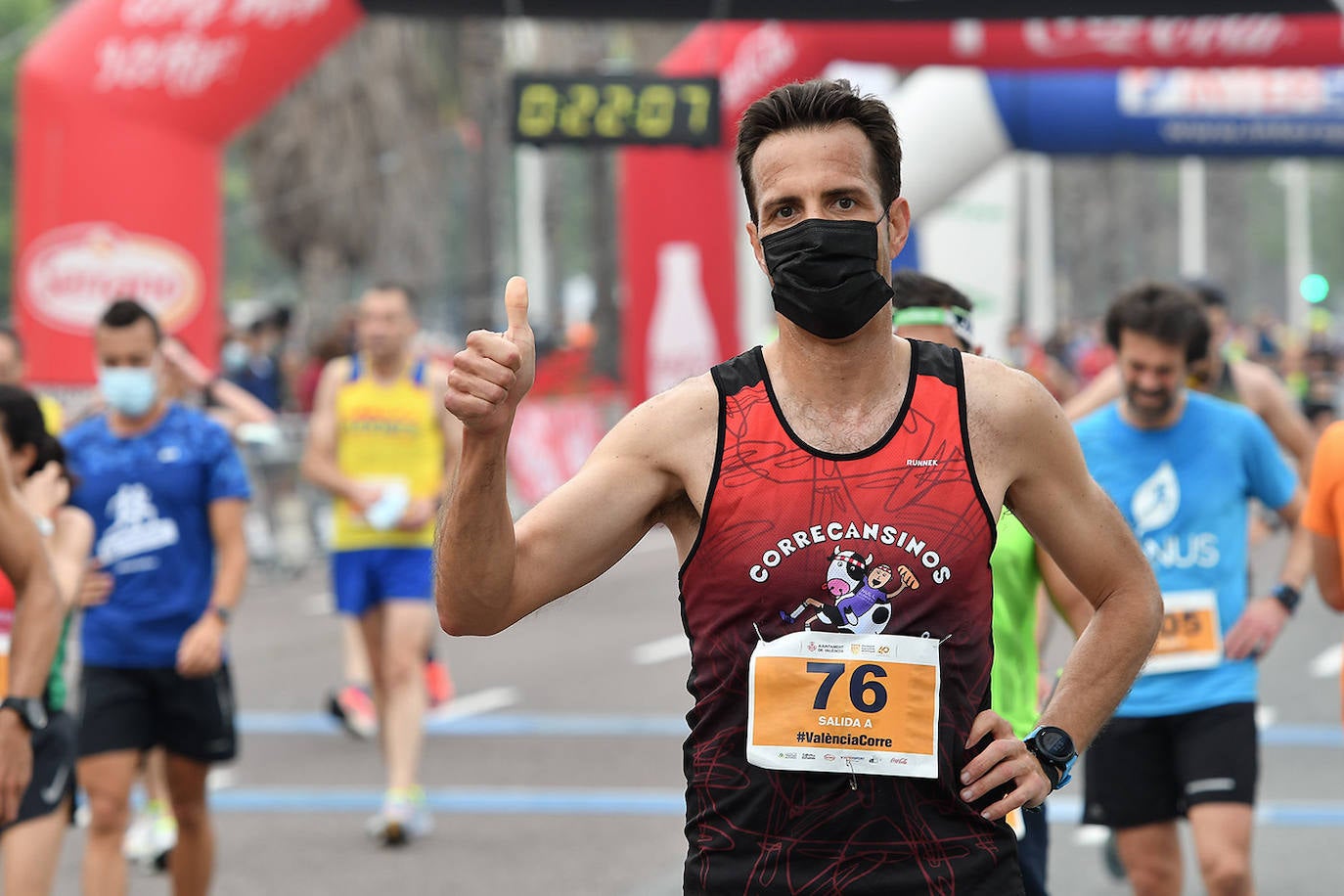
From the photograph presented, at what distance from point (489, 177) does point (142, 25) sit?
14146mm

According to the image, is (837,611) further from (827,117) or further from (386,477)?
(386,477)

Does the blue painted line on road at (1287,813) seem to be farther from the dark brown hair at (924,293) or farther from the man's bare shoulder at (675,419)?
the man's bare shoulder at (675,419)

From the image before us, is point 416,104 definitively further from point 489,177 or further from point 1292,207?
point 1292,207

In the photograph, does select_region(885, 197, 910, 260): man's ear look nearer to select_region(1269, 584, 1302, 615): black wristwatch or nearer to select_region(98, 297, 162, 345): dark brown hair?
select_region(1269, 584, 1302, 615): black wristwatch

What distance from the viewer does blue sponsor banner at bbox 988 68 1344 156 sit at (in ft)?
60.2

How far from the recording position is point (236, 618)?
15.2 meters

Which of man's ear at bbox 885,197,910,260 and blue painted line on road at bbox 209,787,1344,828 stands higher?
man's ear at bbox 885,197,910,260

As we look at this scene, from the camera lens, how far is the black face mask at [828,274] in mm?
2994

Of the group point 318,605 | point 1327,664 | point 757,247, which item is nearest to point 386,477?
point 1327,664

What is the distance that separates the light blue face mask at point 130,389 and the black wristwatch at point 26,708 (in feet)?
7.14

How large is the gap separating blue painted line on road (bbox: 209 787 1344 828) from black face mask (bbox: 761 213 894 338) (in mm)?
5506

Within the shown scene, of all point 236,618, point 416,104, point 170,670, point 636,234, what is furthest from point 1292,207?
point 170,670

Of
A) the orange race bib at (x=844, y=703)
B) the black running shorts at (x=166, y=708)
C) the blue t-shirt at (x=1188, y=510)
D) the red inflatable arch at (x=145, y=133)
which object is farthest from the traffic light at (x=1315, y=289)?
the orange race bib at (x=844, y=703)

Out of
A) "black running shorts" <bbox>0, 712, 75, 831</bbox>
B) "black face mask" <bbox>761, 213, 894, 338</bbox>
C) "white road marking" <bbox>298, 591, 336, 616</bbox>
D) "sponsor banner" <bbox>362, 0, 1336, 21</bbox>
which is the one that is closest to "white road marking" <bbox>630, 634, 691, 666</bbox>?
"white road marking" <bbox>298, 591, 336, 616</bbox>
